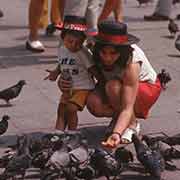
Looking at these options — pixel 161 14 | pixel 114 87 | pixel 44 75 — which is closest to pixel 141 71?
pixel 114 87

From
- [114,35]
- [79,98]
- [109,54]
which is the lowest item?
[79,98]

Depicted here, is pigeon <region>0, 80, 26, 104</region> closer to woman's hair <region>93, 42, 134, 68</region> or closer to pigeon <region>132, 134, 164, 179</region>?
woman's hair <region>93, 42, 134, 68</region>

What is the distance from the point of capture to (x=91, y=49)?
6.33 meters

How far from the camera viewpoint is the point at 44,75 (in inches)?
350

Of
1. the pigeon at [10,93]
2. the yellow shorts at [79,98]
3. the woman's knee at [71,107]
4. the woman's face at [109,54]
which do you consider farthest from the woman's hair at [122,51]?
the pigeon at [10,93]

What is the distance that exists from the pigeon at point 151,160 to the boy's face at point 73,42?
115cm

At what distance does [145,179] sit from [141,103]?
0.85 m

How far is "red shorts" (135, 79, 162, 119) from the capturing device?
20.9 ft

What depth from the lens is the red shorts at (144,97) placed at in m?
6.36

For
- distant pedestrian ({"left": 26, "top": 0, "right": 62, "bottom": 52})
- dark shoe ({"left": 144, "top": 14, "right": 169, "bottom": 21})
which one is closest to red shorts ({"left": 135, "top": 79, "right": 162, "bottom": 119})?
distant pedestrian ({"left": 26, "top": 0, "right": 62, "bottom": 52})

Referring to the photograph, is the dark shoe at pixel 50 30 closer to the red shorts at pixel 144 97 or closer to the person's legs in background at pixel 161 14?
the person's legs in background at pixel 161 14

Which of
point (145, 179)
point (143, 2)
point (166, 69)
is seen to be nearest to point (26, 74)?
point (166, 69)

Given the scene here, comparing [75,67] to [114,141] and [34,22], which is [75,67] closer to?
[114,141]

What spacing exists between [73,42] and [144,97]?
81 centimetres
